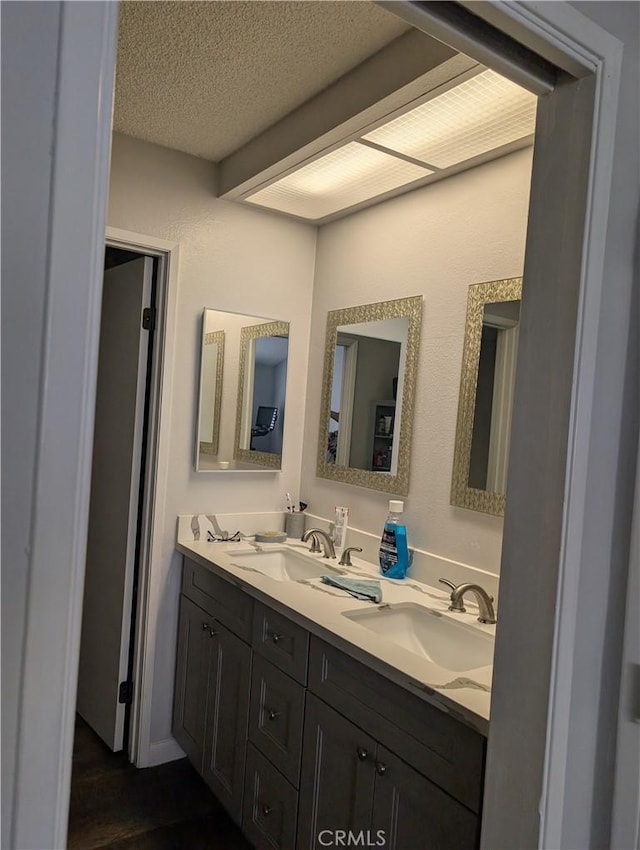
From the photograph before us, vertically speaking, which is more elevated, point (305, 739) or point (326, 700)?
point (326, 700)

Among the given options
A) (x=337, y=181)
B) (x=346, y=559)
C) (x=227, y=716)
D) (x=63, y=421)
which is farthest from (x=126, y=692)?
(x=63, y=421)

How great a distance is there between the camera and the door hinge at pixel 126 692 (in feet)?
8.36

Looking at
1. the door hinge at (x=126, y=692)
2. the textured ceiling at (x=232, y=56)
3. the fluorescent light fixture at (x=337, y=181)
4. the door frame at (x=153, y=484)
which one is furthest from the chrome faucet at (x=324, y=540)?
the textured ceiling at (x=232, y=56)

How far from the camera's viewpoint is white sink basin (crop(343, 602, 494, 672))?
1688 mm

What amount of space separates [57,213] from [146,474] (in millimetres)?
1969

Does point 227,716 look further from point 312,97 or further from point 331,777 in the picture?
point 312,97

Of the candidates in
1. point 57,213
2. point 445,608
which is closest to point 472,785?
point 445,608

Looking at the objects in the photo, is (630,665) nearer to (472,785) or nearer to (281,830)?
(472,785)

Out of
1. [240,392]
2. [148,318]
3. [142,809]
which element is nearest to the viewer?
[142,809]

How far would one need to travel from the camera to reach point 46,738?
61 cm

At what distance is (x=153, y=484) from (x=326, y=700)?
3.72 feet

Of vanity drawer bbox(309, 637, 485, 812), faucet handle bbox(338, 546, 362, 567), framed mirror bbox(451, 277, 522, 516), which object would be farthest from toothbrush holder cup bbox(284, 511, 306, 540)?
vanity drawer bbox(309, 637, 485, 812)

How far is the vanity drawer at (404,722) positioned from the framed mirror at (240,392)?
105 centimetres

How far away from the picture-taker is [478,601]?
1786 millimetres
